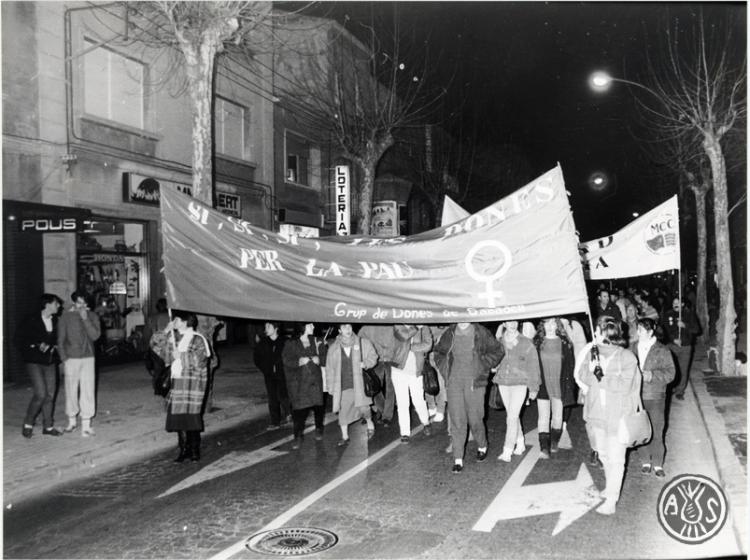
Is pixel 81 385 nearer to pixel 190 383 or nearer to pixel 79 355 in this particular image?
pixel 79 355

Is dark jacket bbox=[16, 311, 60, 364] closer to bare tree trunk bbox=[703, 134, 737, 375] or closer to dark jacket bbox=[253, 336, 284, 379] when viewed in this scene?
dark jacket bbox=[253, 336, 284, 379]

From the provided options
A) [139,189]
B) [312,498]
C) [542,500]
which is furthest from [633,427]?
[139,189]

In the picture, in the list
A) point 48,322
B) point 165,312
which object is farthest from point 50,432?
point 165,312

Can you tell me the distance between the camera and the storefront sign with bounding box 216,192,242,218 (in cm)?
1855

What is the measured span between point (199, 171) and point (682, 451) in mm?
8094

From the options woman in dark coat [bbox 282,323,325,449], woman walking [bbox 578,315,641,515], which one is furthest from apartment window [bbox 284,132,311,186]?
woman walking [bbox 578,315,641,515]

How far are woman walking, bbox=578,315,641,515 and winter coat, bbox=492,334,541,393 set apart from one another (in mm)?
1560

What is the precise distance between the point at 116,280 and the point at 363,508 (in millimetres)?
11689

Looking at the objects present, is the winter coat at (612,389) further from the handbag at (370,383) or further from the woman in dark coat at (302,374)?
the woman in dark coat at (302,374)

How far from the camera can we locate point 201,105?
10.8 metres

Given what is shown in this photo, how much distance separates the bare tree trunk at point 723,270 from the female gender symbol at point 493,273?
903cm

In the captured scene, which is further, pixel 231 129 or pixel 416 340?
pixel 231 129

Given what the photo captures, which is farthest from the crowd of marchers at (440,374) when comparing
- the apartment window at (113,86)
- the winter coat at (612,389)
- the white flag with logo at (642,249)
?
the apartment window at (113,86)

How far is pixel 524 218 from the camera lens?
5.67 metres
